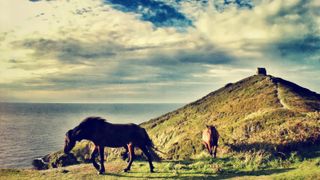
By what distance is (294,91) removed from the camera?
3888 cm

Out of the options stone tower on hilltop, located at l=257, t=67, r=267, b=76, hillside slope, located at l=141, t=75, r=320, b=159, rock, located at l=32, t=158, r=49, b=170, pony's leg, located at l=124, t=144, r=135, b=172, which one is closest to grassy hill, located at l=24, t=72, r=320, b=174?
hillside slope, located at l=141, t=75, r=320, b=159

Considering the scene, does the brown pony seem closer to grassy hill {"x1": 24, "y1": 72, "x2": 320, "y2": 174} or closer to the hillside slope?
grassy hill {"x1": 24, "y1": 72, "x2": 320, "y2": 174}

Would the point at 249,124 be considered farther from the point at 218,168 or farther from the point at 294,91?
the point at 294,91

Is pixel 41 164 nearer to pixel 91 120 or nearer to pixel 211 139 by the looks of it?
pixel 91 120

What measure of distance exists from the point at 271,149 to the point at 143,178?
9.06m

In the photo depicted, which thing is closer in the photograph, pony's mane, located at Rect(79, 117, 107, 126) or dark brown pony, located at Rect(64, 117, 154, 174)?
A: dark brown pony, located at Rect(64, 117, 154, 174)

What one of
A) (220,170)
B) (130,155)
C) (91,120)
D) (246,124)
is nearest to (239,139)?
(246,124)

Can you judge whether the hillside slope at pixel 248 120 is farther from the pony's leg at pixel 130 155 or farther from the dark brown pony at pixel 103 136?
the dark brown pony at pixel 103 136

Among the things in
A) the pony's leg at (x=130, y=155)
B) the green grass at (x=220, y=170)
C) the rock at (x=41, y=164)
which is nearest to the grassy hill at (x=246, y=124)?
the green grass at (x=220, y=170)

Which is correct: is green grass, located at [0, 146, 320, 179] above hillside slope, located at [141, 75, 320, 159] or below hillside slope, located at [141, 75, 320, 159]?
below

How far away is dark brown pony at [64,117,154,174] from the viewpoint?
72.1 ft

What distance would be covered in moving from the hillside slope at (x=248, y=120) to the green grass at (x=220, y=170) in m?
1.38

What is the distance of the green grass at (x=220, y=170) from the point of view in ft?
66.0

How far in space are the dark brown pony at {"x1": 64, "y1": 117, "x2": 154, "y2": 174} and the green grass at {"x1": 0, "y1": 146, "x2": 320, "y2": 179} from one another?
3.30 feet
